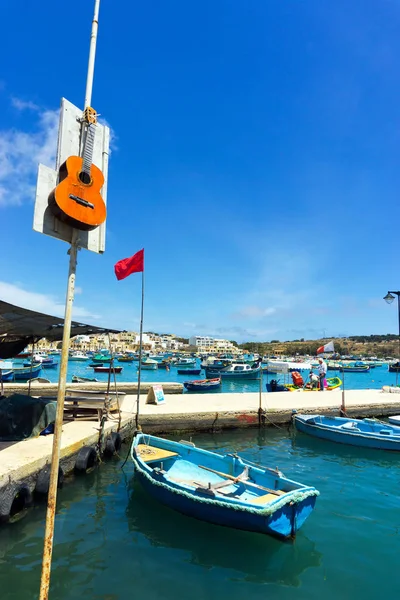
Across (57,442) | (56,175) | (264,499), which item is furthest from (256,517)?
(56,175)

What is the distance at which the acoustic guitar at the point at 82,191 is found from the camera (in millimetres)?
3440

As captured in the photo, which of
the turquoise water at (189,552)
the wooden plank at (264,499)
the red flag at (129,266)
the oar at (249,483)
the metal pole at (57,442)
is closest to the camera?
the metal pole at (57,442)

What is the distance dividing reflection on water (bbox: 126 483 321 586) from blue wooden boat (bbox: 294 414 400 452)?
7877mm

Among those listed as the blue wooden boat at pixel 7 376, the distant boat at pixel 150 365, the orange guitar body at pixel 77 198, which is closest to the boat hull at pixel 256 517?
the orange guitar body at pixel 77 198

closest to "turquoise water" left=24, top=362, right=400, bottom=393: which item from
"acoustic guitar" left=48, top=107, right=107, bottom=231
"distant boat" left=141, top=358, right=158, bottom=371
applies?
"distant boat" left=141, top=358, right=158, bottom=371

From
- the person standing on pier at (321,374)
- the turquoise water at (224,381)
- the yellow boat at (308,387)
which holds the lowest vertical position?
the turquoise water at (224,381)

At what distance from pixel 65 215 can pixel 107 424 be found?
34.7ft

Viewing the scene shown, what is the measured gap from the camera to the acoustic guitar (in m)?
3.44

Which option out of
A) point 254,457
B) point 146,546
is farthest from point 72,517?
point 254,457

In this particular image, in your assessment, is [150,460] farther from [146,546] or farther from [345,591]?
[345,591]

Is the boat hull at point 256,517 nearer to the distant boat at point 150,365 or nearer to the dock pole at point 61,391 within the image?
the dock pole at point 61,391

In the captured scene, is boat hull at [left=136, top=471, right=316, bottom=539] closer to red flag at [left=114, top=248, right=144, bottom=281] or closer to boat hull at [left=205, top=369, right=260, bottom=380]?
red flag at [left=114, top=248, right=144, bottom=281]

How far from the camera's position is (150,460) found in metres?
9.46

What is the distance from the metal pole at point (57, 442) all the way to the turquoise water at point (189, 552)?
2.74 m
